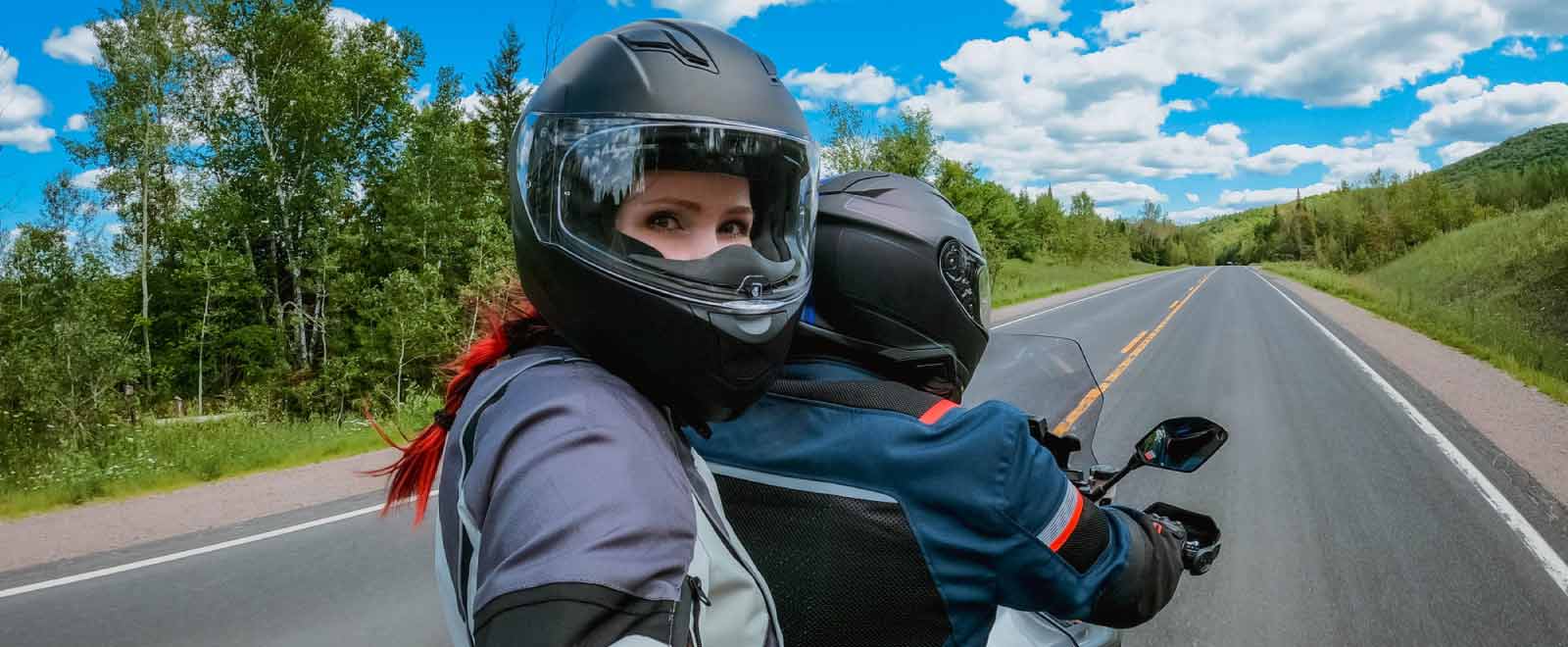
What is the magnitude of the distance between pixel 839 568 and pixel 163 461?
8230 millimetres

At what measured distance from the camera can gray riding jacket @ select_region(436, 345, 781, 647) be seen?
0.70 meters

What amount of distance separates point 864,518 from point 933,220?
2.65 ft

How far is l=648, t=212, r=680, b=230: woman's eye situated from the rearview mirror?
3.77 ft

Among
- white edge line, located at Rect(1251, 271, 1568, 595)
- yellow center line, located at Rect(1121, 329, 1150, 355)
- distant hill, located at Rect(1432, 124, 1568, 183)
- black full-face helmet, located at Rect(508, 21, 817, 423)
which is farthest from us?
distant hill, located at Rect(1432, 124, 1568, 183)

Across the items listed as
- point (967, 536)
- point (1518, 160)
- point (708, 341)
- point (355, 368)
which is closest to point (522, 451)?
point (708, 341)

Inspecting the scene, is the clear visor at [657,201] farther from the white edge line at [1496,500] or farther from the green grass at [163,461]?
the green grass at [163,461]

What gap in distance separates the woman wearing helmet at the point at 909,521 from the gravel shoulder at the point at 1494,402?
677 centimetres

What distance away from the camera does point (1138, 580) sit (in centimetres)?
140

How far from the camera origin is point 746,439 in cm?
136

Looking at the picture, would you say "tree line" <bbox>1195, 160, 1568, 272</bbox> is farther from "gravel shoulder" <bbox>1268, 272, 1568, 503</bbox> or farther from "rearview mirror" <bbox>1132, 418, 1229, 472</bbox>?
"rearview mirror" <bbox>1132, 418, 1229, 472</bbox>

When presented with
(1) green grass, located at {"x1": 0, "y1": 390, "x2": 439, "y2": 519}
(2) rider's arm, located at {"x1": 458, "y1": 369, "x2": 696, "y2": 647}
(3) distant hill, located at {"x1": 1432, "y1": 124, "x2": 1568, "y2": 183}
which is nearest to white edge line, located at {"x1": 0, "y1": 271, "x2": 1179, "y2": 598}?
(1) green grass, located at {"x1": 0, "y1": 390, "x2": 439, "y2": 519}

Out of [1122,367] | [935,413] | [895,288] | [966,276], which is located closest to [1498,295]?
[1122,367]

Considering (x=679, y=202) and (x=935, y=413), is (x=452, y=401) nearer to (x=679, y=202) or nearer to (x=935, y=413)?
(x=679, y=202)

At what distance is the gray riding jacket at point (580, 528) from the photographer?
704 millimetres
